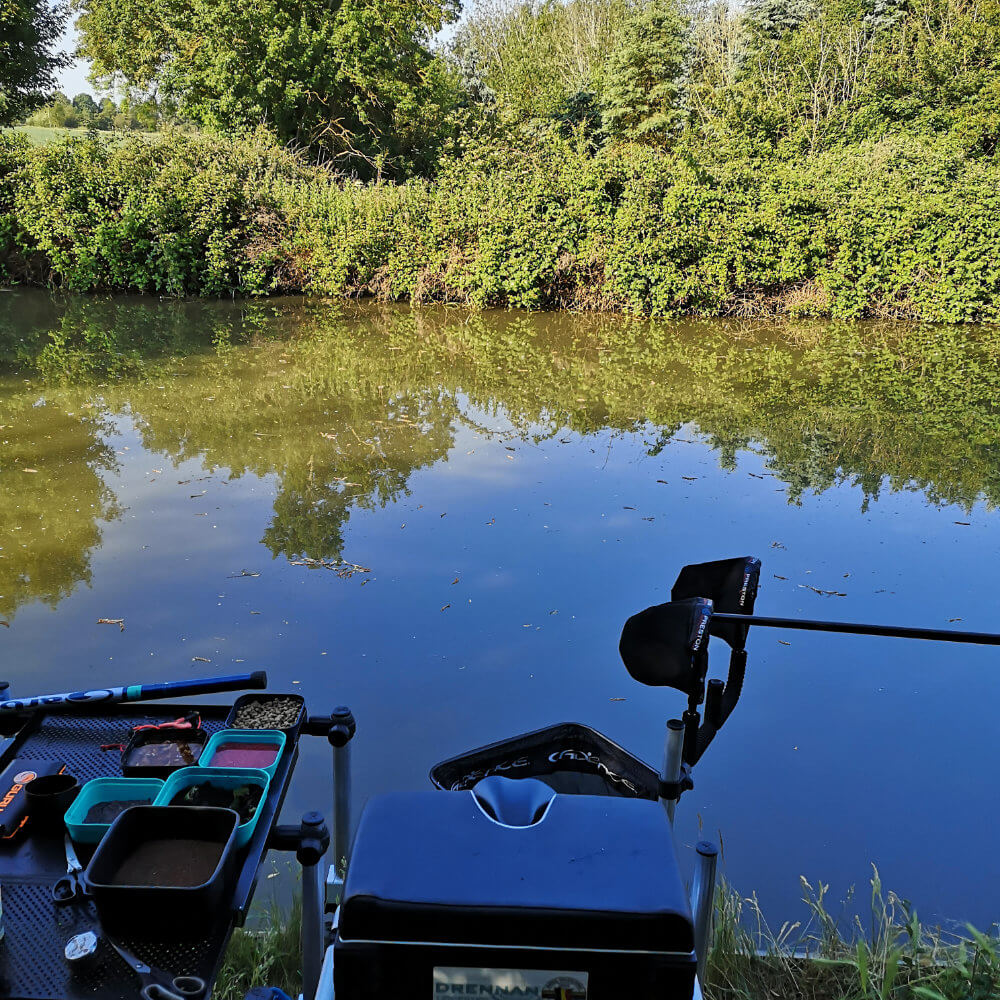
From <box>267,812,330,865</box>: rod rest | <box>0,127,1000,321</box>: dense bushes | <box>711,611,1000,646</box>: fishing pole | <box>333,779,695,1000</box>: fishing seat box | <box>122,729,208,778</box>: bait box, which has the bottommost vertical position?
<box>267,812,330,865</box>: rod rest

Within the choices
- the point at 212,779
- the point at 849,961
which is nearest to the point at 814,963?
the point at 849,961

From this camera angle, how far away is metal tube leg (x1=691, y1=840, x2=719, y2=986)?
1793 mm

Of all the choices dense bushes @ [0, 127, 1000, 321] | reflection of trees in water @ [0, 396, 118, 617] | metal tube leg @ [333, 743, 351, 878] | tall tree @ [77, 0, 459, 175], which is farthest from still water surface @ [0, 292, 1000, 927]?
tall tree @ [77, 0, 459, 175]

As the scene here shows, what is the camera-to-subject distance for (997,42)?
73.1 feet

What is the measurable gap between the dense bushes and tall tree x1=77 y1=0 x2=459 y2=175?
9.45 metres

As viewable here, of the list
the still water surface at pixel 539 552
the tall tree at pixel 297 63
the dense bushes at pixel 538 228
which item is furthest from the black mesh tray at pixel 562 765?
the tall tree at pixel 297 63

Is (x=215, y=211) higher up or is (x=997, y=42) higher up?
(x=997, y=42)

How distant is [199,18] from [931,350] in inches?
797

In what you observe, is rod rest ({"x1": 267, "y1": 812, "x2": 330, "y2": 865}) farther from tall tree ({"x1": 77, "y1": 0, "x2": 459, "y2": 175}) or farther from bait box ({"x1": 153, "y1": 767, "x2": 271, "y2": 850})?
tall tree ({"x1": 77, "y1": 0, "x2": 459, "y2": 175})

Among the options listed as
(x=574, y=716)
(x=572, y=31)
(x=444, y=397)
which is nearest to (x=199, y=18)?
(x=572, y=31)

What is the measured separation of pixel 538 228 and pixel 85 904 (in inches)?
500

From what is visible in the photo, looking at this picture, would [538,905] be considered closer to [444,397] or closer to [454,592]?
[454,592]

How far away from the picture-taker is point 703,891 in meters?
1.82

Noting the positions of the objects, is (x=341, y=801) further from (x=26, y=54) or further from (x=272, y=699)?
(x=26, y=54)
